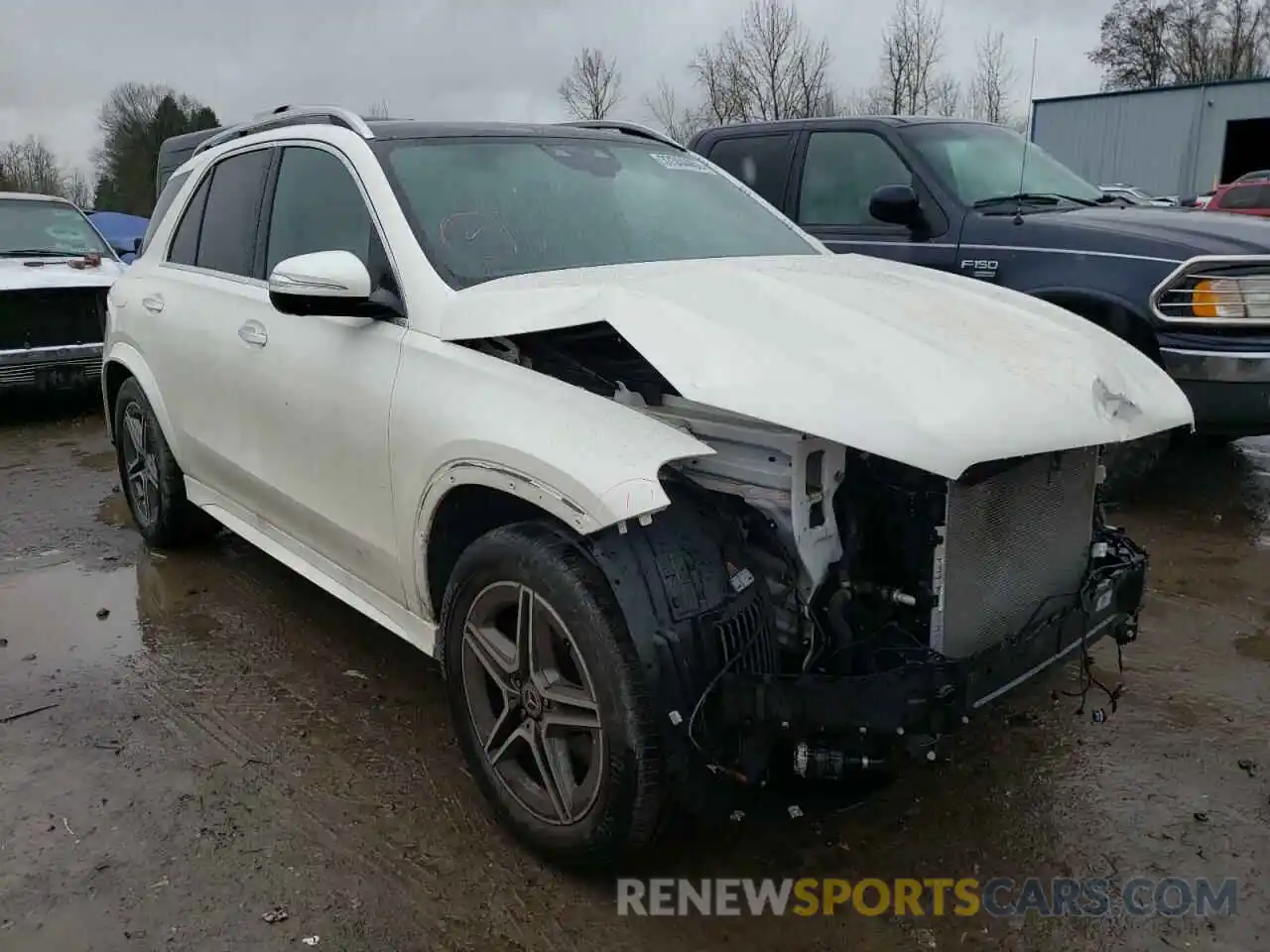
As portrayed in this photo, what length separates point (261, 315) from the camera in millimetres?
3740

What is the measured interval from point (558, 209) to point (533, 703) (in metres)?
1.63

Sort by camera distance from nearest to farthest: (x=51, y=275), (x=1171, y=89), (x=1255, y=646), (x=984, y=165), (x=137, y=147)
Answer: (x=1255, y=646), (x=984, y=165), (x=51, y=275), (x=1171, y=89), (x=137, y=147)

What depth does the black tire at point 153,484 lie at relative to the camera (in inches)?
189

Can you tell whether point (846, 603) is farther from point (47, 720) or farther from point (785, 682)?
point (47, 720)

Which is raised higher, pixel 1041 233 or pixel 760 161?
pixel 760 161

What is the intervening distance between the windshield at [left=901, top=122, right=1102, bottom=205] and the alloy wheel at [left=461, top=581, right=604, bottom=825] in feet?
14.5

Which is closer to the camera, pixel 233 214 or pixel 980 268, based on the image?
pixel 233 214

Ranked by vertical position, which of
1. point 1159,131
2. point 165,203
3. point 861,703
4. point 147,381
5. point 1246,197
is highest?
point 1159,131

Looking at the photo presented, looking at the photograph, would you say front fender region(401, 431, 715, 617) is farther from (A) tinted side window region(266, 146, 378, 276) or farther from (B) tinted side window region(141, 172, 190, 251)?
(B) tinted side window region(141, 172, 190, 251)

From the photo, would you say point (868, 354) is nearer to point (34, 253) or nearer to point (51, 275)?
point (51, 275)

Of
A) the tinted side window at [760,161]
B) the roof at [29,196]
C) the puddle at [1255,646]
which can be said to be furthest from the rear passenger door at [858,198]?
the roof at [29,196]

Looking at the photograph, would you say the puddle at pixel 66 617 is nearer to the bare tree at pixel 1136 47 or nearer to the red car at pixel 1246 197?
the red car at pixel 1246 197

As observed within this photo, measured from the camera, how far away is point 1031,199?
20.1 ft

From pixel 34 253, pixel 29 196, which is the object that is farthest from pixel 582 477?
pixel 29 196
